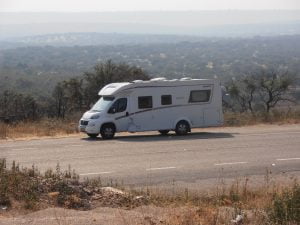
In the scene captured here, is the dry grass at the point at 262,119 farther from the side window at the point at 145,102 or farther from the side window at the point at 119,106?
the side window at the point at 119,106

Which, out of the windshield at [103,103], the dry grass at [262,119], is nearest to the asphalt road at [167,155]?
the windshield at [103,103]

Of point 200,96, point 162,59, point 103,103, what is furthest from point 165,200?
point 162,59

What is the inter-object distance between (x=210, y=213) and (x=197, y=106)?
55.1ft

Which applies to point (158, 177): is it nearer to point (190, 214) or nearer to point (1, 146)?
point (190, 214)

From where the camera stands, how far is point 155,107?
2358 centimetres

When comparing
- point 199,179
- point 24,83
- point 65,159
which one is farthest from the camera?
point 24,83

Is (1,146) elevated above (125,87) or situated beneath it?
situated beneath

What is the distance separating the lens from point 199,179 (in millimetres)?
13141

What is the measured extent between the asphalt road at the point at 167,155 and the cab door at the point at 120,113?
0.55 metres

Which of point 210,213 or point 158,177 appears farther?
point 158,177

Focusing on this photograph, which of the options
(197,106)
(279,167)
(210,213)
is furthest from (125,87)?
(210,213)

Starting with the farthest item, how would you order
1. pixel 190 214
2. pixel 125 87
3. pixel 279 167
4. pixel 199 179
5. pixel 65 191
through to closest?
pixel 125 87
pixel 279 167
pixel 199 179
pixel 65 191
pixel 190 214

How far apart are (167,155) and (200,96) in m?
7.74

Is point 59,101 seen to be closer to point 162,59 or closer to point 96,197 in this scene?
point 96,197
